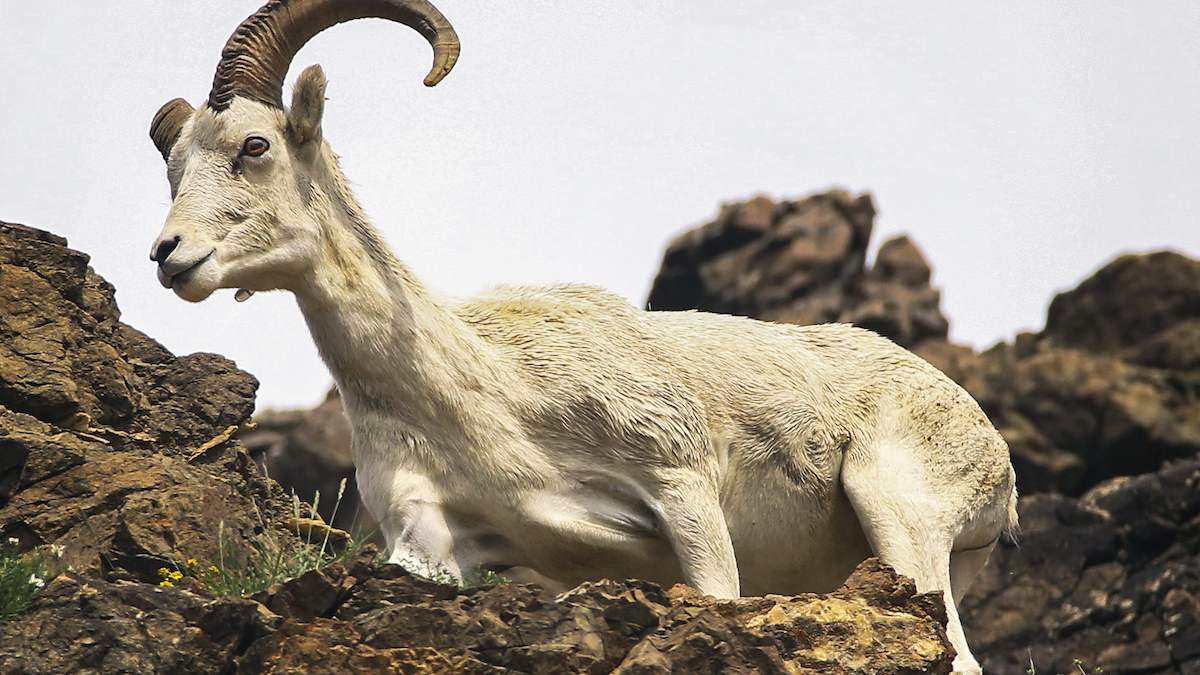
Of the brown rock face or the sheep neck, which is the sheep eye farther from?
the brown rock face

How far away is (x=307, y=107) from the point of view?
10297 mm

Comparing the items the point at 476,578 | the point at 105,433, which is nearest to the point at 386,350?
the point at 476,578

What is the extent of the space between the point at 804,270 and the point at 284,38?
1015 inches

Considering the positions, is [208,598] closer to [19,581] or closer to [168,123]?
[19,581]

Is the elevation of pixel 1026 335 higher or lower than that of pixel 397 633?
higher

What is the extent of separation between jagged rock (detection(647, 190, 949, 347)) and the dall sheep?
23.2 meters

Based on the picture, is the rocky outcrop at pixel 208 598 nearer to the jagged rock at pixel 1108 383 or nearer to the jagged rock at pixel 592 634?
the jagged rock at pixel 592 634

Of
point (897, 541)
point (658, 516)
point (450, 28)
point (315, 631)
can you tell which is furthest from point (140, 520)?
point (897, 541)

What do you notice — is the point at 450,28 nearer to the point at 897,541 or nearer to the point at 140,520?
the point at 140,520

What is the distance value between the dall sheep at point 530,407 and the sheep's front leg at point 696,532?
1 cm

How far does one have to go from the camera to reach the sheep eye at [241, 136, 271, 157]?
10.0 metres

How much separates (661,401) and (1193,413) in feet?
76.5

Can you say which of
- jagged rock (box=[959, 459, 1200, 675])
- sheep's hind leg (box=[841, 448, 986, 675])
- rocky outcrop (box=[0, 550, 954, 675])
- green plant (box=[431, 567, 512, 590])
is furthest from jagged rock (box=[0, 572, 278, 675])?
jagged rock (box=[959, 459, 1200, 675])

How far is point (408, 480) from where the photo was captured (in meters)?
9.92
